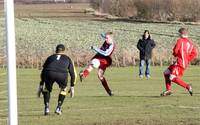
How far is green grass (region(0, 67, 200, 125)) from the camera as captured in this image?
49.5 feet

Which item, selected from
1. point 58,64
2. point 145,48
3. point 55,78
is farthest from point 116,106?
point 145,48

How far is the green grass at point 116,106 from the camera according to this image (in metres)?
15.1

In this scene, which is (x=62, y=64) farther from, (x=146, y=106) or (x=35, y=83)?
(x=35, y=83)

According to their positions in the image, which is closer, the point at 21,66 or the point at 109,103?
the point at 109,103

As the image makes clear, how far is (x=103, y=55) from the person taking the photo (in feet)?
67.8

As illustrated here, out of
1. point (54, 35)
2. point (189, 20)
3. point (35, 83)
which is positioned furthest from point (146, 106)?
→ point (189, 20)

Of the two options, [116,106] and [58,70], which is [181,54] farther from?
[58,70]

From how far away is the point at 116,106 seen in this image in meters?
18.1

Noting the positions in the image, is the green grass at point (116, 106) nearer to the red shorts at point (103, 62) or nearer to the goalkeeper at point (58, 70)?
the goalkeeper at point (58, 70)

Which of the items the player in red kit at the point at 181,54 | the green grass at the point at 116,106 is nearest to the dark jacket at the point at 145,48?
the green grass at the point at 116,106

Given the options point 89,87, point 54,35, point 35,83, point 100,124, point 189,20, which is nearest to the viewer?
point 100,124

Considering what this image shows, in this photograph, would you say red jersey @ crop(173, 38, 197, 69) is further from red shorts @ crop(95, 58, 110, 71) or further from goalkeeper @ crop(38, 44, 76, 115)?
goalkeeper @ crop(38, 44, 76, 115)

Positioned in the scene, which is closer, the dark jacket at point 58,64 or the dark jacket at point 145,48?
the dark jacket at point 58,64

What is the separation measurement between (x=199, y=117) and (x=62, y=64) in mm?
3219
